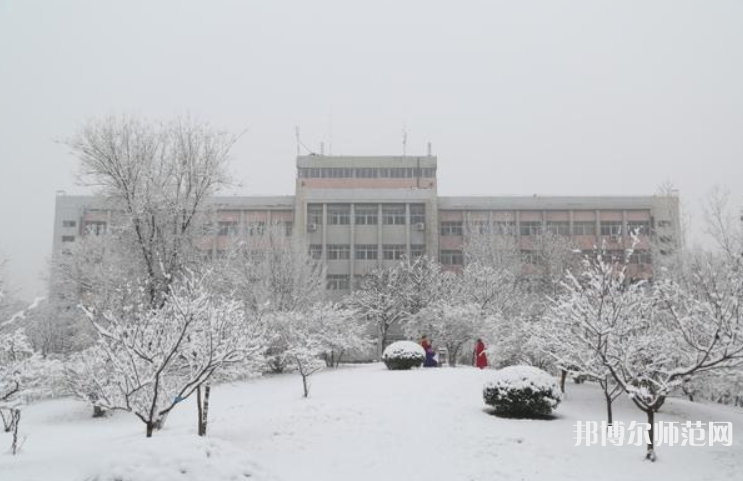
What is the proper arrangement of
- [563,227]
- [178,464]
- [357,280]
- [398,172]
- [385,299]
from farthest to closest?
[398,172] → [563,227] → [357,280] → [385,299] → [178,464]

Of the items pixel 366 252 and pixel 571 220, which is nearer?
pixel 366 252

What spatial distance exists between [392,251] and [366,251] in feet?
7.52

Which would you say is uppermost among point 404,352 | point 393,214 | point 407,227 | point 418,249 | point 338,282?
point 393,214

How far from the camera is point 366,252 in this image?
180ft

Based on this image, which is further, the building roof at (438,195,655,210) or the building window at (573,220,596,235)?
the building roof at (438,195,655,210)

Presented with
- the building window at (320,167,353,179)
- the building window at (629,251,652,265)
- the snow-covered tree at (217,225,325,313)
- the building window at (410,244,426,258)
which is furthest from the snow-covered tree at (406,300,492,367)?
the building window at (320,167,353,179)

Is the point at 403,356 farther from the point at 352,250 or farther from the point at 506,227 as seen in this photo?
the point at 352,250

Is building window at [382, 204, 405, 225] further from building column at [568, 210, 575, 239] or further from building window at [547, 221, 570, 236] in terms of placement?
building column at [568, 210, 575, 239]

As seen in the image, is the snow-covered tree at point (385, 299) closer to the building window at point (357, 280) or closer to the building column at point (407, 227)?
the building window at point (357, 280)

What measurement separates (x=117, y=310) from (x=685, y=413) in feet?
66.9

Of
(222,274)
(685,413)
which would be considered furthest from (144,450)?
(222,274)

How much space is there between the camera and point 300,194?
5594cm

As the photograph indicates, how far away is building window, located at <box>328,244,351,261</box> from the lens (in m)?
54.7

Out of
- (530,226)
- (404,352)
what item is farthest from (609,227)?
(404,352)
